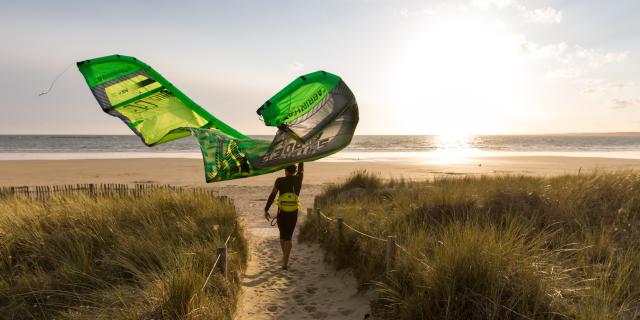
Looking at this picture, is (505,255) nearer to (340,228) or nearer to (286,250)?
(340,228)

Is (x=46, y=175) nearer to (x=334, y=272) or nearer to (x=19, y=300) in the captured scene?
(x=19, y=300)

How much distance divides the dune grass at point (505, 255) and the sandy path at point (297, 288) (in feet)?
1.08

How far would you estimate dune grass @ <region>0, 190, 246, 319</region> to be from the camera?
4.05 m

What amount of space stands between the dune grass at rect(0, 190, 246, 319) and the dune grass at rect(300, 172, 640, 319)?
216 cm

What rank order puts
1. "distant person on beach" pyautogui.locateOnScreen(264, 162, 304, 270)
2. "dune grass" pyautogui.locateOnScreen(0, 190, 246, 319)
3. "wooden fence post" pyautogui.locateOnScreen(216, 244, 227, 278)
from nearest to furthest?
"dune grass" pyautogui.locateOnScreen(0, 190, 246, 319) → "wooden fence post" pyautogui.locateOnScreen(216, 244, 227, 278) → "distant person on beach" pyautogui.locateOnScreen(264, 162, 304, 270)

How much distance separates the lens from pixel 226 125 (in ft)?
14.8

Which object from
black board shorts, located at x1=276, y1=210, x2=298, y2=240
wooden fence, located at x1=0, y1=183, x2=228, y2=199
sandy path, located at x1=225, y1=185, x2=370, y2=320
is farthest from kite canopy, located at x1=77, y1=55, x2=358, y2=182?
wooden fence, located at x1=0, y1=183, x2=228, y2=199

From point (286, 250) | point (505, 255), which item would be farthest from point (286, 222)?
point (505, 255)

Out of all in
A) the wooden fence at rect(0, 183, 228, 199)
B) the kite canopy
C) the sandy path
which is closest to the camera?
the kite canopy

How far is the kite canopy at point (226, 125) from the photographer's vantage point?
3.51m

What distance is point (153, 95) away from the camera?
4359 millimetres

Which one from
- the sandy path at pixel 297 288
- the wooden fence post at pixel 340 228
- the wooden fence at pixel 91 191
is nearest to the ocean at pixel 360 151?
the wooden fence at pixel 91 191

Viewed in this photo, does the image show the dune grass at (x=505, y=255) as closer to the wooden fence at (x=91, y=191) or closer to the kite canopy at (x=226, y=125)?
the kite canopy at (x=226, y=125)

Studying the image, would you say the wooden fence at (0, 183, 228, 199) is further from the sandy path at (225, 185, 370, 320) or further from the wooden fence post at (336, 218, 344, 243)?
the wooden fence post at (336, 218, 344, 243)
